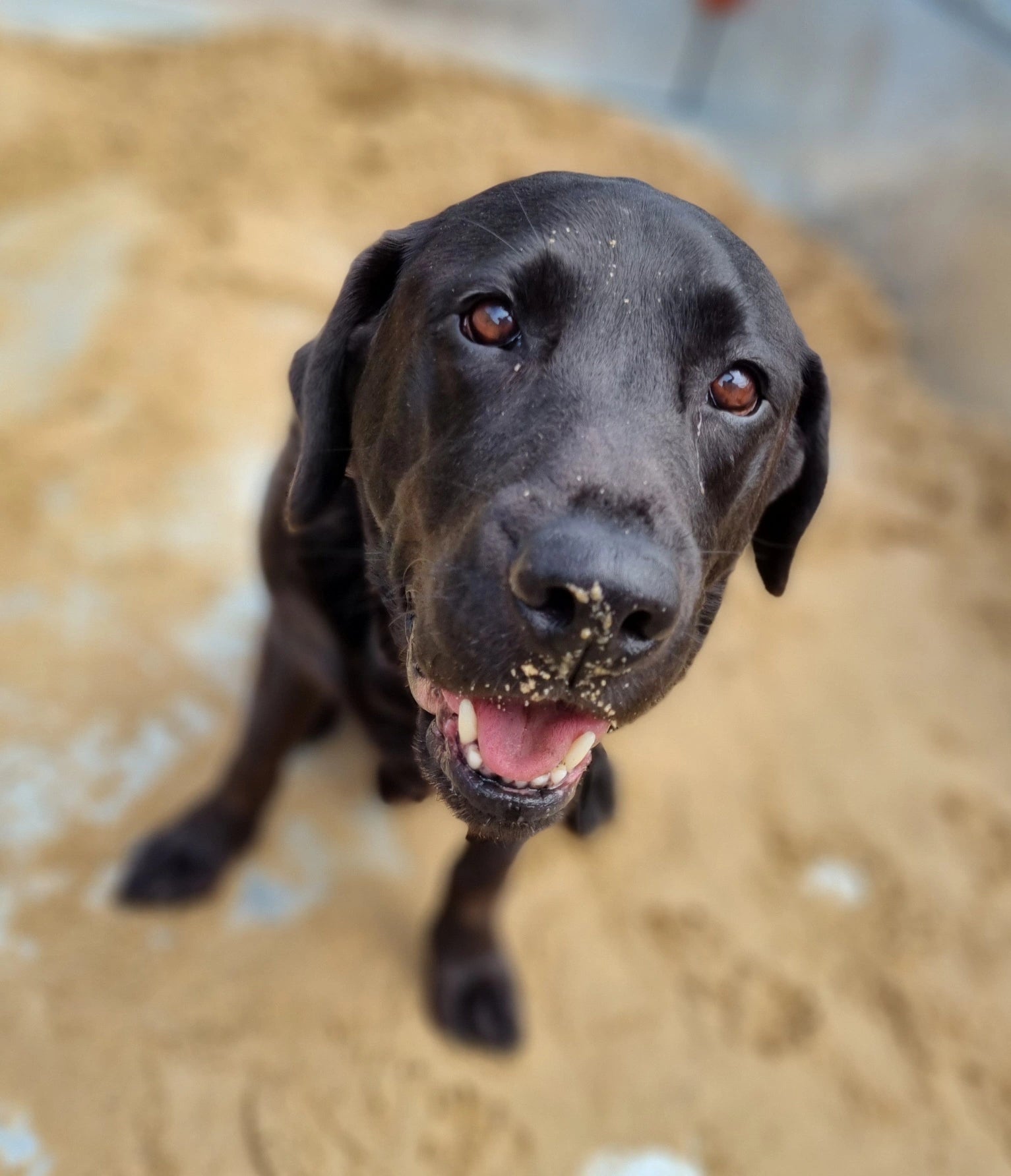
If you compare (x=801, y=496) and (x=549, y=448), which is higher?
(x=549, y=448)

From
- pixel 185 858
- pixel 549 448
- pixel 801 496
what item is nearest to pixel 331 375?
pixel 549 448

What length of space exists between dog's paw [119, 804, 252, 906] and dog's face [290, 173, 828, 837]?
1.03 metres

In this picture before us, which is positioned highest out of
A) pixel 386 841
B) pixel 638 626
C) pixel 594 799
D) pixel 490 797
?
pixel 638 626

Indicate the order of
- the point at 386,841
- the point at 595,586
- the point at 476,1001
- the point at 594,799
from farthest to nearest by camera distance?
the point at 386,841, the point at 476,1001, the point at 594,799, the point at 595,586

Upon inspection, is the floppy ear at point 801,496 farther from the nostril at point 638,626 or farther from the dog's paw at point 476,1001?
the dog's paw at point 476,1001

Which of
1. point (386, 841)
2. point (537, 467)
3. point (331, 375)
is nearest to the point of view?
point (537, 467)

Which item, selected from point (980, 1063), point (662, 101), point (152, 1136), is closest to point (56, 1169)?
point (152, 1136)

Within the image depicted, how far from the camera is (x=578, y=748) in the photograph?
143cm

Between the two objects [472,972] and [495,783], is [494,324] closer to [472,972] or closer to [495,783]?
[495,783]

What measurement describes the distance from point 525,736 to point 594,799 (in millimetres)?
780

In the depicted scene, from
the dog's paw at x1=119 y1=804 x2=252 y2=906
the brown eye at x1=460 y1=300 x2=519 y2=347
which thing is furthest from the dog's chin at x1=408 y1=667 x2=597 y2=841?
the dog's paw at x1=119 y1=804 x2=252 y2=906

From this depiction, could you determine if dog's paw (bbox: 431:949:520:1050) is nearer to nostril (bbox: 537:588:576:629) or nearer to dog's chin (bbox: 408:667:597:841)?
dog's chin (bbox: 408:667:597:841)

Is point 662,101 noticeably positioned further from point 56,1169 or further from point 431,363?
point 56,1169

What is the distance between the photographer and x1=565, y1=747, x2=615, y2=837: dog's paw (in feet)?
5.81
